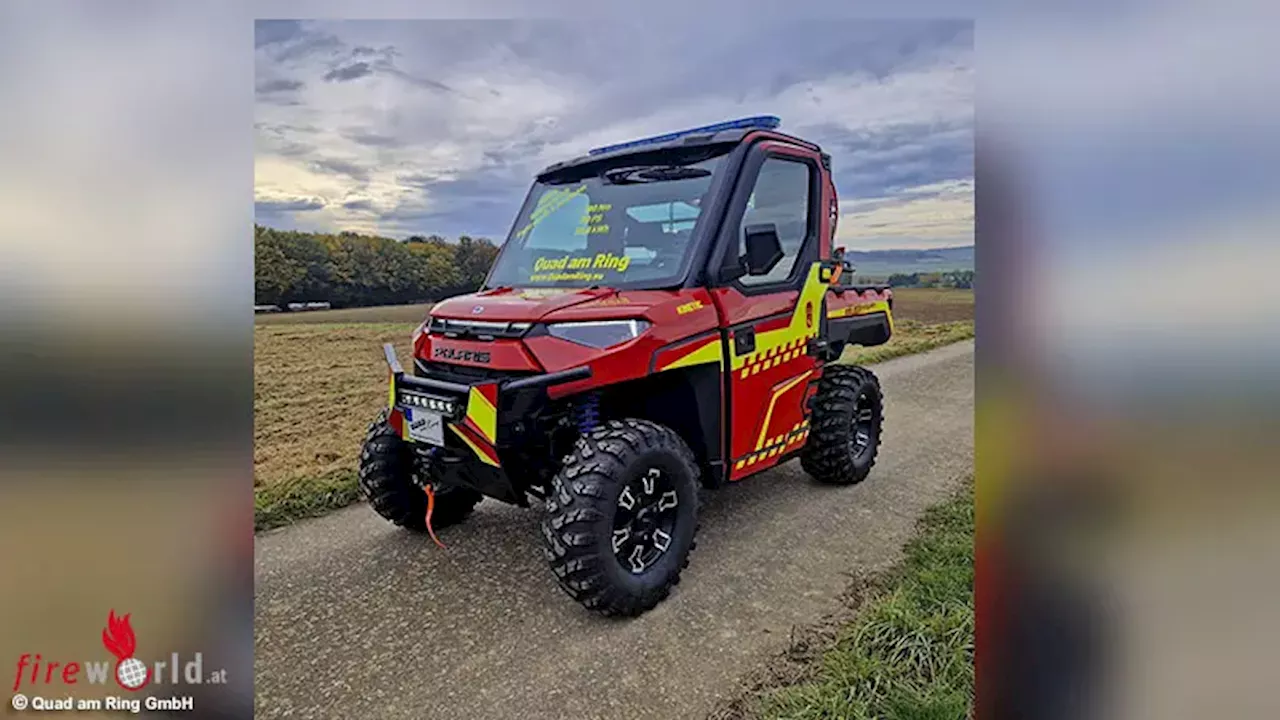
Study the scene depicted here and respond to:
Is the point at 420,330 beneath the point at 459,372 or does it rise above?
above

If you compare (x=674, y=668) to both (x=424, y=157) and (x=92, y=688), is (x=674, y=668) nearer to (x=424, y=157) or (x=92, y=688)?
(x=92, y=688)

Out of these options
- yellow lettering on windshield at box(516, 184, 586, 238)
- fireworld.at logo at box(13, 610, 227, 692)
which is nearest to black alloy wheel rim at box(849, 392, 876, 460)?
yellow lettering on windshield at box(516, 184, 586, 238)

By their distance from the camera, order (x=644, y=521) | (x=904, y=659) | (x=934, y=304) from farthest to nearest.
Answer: (x=644, y=521), (x=934, y=304), (x=904, y=659)

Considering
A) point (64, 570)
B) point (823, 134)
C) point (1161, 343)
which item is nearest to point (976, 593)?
point (1161, 343)

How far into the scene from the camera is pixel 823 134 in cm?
228

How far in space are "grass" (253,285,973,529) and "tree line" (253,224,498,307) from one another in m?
0.07

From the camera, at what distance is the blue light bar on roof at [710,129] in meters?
2.45

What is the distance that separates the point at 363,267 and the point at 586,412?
95 centimetres

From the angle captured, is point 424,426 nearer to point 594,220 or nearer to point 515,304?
point 515,304

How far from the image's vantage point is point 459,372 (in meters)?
2.36

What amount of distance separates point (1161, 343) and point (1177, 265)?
0.13 metres

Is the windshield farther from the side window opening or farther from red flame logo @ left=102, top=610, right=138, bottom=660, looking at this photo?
red flame logo @ left=102, top=610, right=138, bottom=660

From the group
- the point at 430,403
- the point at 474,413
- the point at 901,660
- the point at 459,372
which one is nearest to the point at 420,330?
the point at 459,372

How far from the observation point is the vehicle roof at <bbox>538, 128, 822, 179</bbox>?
2568 millimetres
